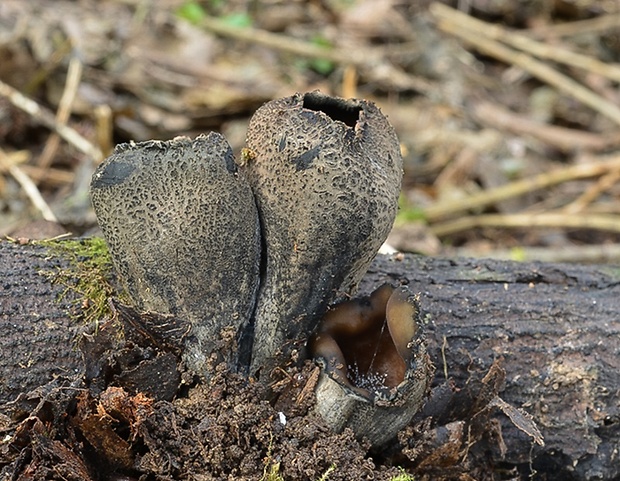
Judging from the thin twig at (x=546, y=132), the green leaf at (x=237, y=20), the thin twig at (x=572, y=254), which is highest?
the green leaf at (x=237, y=20)

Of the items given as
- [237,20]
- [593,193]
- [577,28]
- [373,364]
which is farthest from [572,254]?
[237,20]

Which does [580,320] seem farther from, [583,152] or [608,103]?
[608,103]

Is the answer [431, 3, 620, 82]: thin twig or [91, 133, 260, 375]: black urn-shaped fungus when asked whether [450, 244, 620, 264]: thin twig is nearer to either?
[431, 3, 620, 82]: thin twig

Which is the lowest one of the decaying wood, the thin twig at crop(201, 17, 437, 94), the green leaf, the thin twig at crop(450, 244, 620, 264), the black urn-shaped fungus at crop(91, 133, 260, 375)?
the thin twig at crop(450, 244, 620, 264)

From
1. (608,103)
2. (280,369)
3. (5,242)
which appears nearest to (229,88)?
(608,103)

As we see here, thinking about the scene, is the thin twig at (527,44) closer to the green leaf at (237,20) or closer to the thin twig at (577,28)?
the thin twig at (577,28)

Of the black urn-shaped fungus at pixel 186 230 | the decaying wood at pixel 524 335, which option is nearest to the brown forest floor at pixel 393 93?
the decaying wood at pixel 524 335

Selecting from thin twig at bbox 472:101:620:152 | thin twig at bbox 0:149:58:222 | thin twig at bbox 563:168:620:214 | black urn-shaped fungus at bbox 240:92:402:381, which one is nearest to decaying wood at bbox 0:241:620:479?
black urn-shaped fungus at bbox 240:92:402:381

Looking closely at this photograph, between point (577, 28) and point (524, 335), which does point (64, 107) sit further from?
point (577, 28)
